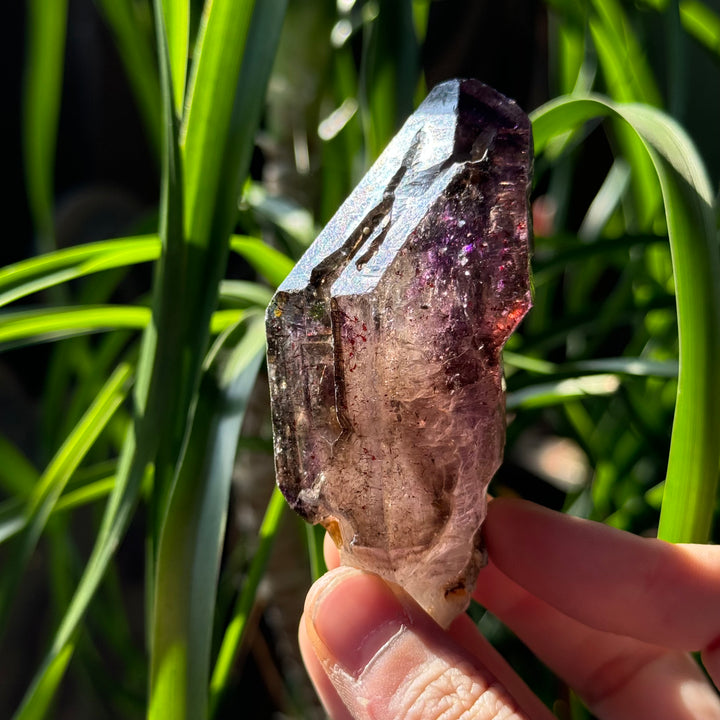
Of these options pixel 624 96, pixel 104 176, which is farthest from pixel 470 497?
pixel 104 176

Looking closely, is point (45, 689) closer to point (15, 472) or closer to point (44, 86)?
Result: point (15, 472)

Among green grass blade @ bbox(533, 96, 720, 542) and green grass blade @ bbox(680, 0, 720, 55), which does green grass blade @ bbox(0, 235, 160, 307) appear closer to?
green grass blade @ bbox(533, 96, 720, 542)

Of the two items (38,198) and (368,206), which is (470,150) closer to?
(368,206)

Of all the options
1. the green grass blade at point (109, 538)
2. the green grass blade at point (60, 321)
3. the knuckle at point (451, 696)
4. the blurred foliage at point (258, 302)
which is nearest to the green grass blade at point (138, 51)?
the blurred foliage at point (258, 302)

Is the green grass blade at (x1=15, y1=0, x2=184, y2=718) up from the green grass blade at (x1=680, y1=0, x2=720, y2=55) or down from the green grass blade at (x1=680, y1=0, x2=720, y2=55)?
down

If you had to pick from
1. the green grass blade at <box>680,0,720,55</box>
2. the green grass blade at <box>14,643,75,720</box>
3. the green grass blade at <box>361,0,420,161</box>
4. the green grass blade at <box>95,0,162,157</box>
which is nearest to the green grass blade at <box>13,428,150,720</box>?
the green grass blade at <box>14,643,75,720</box>

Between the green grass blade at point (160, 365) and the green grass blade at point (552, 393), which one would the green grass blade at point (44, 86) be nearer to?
the green grass blade at point (160, 365)
